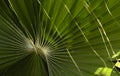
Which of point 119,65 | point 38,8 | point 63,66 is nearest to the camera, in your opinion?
point 119,65

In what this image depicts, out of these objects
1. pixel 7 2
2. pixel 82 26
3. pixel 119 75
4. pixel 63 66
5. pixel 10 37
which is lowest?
pixel 119 75

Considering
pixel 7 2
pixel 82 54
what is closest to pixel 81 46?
pixel 82 54

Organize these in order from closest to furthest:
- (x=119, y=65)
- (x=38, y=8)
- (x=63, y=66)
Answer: (x=119, y=65) → (x=38, y=8) → (x=63, y=66)

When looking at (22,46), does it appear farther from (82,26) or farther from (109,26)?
(109,26)

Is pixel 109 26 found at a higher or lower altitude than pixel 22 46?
lower

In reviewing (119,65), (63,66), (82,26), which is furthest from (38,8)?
(119,65)

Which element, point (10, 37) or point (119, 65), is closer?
point (119, 65)
